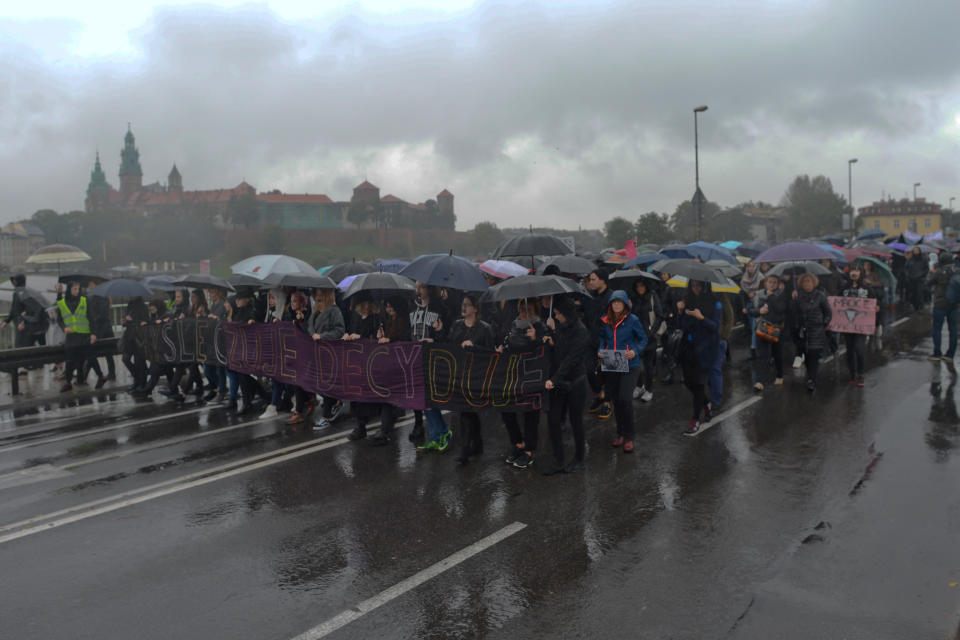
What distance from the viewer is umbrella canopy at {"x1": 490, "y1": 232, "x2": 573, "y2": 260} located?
453 inches

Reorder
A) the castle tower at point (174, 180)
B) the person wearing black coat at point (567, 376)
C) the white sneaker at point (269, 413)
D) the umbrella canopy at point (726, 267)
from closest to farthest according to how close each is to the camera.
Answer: the person wearing black coat at point (567, 376) < the white sneaker at point (269, 413) < the umbrella canopy at point (726, 267) < the castle tower at point (174, 180)

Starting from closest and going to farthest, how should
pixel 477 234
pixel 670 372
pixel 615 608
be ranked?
pixel 615 608 < pixel 670 372 < pixel 477 234

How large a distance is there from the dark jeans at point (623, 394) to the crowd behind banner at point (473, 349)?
16mm

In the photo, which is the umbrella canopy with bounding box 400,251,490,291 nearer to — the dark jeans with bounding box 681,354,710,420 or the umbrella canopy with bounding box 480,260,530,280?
the umbrella canopy with bounding box 480,260,530,280

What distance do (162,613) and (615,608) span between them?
2830 millimetres

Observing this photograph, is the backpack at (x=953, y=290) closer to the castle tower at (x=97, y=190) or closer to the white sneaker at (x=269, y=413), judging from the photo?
the white sneaker at (x=269, y=413)

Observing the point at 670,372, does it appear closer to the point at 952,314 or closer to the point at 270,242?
the point at 952,314

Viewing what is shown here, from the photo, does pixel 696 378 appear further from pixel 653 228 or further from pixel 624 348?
pixel 653 228

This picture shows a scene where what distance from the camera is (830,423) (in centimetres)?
862

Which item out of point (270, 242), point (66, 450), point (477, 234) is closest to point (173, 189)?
point (270, 242)

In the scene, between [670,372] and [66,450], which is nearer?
[66,450]

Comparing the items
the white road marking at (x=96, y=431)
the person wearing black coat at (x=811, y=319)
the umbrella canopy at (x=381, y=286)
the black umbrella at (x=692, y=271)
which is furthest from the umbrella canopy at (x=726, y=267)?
the white road marking at (x=96, y=431)

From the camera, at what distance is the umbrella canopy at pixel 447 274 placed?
7809mm

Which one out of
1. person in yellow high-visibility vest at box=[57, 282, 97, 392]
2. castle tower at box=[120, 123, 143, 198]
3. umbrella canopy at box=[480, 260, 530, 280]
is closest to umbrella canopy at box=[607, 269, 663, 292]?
umbrella canopy at box=[480, 260, 530, 280]
